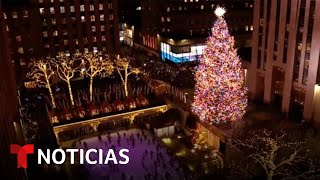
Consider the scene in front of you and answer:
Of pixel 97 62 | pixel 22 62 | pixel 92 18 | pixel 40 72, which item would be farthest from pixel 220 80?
pixel 22 62

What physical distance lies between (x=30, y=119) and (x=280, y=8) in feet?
96.1

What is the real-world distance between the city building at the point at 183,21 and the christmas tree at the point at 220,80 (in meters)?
32.9

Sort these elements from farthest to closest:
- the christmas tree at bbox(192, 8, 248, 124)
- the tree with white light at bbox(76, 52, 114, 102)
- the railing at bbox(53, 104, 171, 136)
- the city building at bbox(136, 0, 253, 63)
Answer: the city building at bbox(136, 0, 253, 63) → the tree with white light at bbox(76, 52, 114, 102) → the railing at bbox(53, 104, 171, 136) → the christmas tree at bbox(192, 8, 248, 124)

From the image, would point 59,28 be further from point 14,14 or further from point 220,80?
point 220,80

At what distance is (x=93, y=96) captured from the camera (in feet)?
141

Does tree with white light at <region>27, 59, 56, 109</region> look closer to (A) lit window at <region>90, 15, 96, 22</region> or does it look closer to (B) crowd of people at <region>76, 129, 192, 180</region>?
(B) crowd of people at <region>76, 129, 192, 180</region>

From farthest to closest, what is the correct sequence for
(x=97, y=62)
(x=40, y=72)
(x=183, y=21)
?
(x=183, y=21) < (x=40, y=72) < (x=97, y=62)

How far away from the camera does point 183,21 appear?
6894cm

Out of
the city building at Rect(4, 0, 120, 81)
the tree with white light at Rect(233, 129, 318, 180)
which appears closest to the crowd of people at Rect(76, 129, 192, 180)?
the tree with white light at Rect(233, 129, 318, 180)

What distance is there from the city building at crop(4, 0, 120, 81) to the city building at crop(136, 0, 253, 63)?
448 inches

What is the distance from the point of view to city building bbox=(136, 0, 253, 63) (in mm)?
66625

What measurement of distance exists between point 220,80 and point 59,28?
113 feet

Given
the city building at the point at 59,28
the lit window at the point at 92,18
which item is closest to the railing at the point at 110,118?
the city building at the point at 59,28

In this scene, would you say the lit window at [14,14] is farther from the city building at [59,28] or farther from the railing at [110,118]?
the railing at [110,118]
